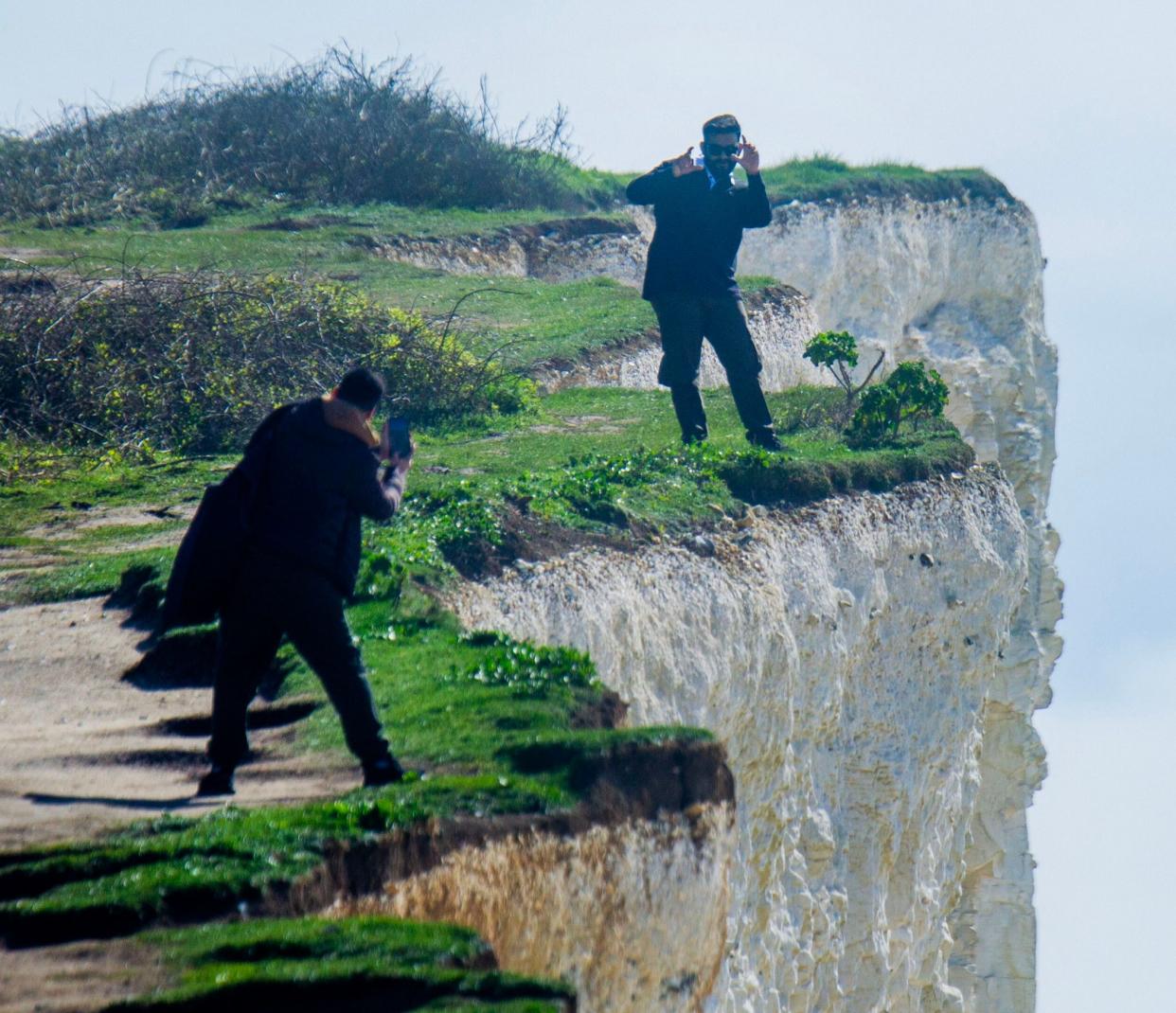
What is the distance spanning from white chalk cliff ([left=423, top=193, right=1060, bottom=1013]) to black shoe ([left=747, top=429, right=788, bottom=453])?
0.59m

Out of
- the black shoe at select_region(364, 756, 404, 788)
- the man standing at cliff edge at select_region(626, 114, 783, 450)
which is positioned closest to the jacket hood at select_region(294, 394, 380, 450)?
the black shoe at select_region(364, 756, 404, 788)

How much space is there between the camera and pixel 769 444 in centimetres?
1316

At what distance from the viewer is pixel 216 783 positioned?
237 inches

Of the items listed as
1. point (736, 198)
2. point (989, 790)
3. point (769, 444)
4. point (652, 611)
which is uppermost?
point (736, 198)

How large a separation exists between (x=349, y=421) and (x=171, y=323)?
9598 millimetres

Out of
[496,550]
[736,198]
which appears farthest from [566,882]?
[736,198]

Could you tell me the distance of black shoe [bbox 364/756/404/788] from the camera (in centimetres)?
589

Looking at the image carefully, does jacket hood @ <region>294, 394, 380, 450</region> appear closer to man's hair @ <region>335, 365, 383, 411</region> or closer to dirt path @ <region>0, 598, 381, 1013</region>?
man's hair @ <region>335, 365, 383, 411</region>

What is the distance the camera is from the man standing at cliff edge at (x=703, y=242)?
11789mm

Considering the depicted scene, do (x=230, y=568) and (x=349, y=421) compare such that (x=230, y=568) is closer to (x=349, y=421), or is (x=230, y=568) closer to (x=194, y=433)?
(x=349, y=421)

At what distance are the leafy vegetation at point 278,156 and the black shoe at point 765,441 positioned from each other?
13.4 metres

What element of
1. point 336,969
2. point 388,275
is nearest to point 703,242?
point 336,969

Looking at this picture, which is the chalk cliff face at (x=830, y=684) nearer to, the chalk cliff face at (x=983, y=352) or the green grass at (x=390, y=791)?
the green grass at (x=390, y=791)

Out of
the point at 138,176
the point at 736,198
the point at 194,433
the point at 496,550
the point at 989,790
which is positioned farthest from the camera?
the point at 138,176
